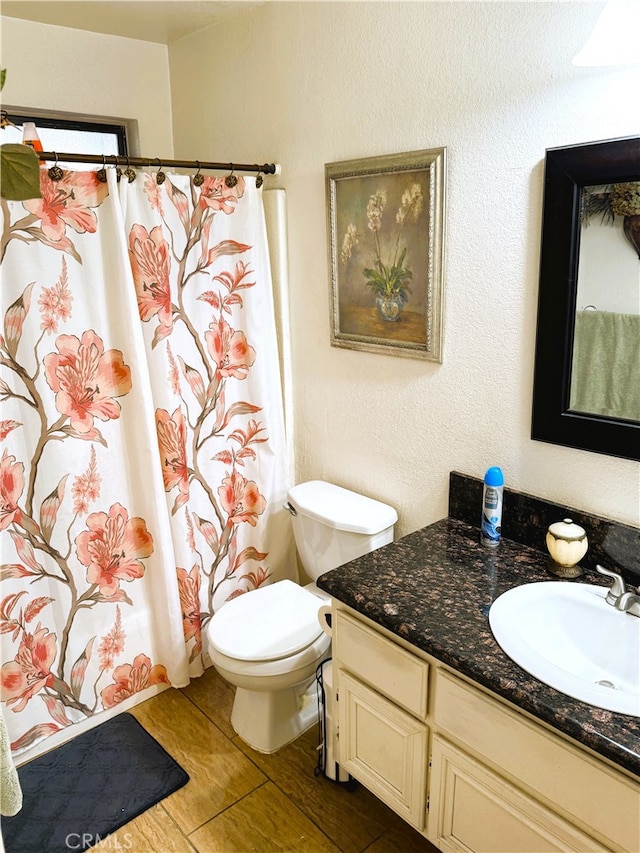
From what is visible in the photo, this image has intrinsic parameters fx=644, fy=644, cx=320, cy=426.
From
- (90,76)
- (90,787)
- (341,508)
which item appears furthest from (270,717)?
(90,76)

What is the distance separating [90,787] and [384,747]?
0.99 meters

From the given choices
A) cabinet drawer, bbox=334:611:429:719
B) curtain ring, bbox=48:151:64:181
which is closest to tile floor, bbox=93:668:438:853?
cabinet drawer, bbox=334:611:429:719

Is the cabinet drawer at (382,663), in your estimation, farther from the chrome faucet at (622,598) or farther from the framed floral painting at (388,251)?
the framed floral painting at (388,251)

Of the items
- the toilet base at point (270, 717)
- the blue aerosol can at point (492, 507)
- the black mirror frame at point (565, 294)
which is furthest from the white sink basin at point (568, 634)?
the toilet base at point (270, 717)

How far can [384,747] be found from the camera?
5.18 ft

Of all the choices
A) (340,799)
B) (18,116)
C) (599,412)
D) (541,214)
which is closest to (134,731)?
(340,799)

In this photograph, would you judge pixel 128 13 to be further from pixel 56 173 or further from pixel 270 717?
pixel 270 717

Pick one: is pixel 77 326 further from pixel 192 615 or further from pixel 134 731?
pixel 134 731

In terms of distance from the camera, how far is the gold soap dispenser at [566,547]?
1.56 metres

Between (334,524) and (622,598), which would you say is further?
(334,524)

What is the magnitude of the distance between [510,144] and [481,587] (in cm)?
109

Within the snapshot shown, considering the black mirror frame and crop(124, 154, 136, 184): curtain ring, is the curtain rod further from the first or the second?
the black mirror frame

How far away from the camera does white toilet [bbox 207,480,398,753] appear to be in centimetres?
192

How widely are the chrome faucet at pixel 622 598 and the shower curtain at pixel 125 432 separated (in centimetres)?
131
